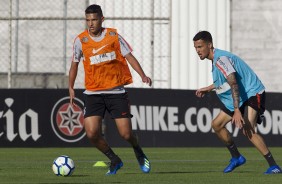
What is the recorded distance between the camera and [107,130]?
63.8 feet

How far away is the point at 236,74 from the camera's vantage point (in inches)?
476

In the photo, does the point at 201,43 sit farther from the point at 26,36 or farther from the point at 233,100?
the point at 26,36

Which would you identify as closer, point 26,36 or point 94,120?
point 94,120

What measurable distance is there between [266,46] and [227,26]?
4.08 ft

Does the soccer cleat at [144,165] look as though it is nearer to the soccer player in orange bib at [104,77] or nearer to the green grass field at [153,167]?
the green grass field at [153,167]

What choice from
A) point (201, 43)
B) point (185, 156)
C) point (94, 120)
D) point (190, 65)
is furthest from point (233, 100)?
point (190, 65)

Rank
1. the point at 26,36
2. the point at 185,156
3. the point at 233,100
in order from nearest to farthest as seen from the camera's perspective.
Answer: the point at 233,100
the point at 185,156
the point at 26,36

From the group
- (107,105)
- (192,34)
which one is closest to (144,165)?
(107,105)

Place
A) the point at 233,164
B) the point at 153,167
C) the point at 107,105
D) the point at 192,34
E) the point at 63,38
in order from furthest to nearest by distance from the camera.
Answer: the point at 192,34
the point at 63,38
the point at 153,167
the point at 233,164
the point at 107,105

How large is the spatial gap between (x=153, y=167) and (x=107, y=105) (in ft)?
6.04

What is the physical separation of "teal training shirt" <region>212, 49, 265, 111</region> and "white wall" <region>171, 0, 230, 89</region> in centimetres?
1360

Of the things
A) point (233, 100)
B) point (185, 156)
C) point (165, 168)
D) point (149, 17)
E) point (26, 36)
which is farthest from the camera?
point (26, 36)

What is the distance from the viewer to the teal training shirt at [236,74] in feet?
39.1

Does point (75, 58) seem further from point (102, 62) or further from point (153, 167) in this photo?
point (153, 167)
